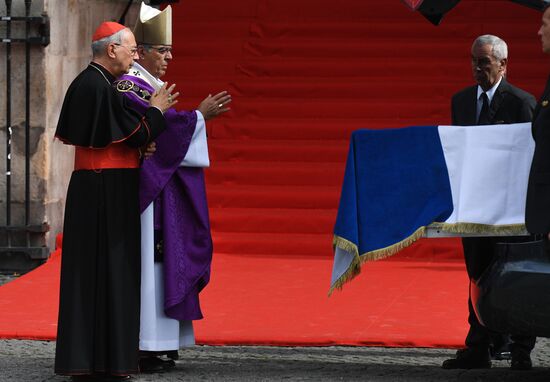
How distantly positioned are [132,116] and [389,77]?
626 cm

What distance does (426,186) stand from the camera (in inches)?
280

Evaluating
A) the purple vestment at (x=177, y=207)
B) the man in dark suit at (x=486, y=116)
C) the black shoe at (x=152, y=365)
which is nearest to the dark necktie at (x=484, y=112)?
the man in dark suit at (x=486, y=116)

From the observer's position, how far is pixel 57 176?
1158 centimetres

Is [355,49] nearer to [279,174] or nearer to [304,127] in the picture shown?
[304,127]

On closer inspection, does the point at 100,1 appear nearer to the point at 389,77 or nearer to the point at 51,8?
the point at 51,8

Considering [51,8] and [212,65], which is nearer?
[51,8]

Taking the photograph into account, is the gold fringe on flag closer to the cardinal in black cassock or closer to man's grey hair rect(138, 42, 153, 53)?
the cardinal in black cassock

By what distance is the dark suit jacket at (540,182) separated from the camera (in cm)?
648

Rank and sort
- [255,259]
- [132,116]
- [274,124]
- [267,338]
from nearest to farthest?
[132,116] < [267,338] < [255,259] < [274,124]

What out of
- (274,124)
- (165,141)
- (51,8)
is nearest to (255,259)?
(274,124)


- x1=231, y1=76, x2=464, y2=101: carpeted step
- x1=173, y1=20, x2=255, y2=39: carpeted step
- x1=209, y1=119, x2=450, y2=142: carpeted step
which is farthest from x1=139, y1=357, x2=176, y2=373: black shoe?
x1=173, y1=20, x2=255, y2=39: carpeted step

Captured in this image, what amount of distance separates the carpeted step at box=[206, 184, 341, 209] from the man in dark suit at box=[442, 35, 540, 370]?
4.16 m

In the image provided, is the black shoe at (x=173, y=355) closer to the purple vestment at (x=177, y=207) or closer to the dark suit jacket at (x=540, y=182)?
the purple vestment at (x=177, y=207)

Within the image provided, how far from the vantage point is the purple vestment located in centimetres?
731
